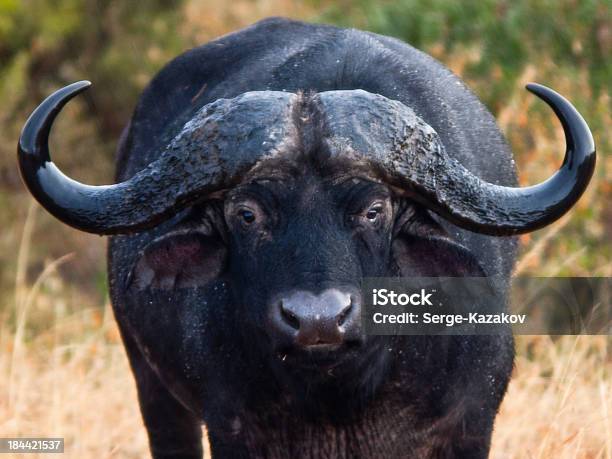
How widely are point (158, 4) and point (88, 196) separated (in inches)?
323

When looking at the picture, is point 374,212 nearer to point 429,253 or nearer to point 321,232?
point 321,232

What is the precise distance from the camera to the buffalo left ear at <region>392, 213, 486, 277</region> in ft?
15.4

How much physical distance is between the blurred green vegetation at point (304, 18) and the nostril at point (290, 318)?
303 cm

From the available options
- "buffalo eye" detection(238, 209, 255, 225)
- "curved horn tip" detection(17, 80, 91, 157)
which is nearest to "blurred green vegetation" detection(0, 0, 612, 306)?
"buffalo eye" detection(238, 209, 255, 225)

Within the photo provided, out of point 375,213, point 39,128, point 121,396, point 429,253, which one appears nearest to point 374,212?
point 375,213

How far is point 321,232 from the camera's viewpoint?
4.31 metres

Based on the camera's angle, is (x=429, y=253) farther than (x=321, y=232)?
Yes

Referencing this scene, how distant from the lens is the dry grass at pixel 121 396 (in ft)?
19.5

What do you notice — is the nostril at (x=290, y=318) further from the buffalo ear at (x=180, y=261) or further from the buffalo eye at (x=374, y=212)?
the buffalo ear at (x=180, y=261)

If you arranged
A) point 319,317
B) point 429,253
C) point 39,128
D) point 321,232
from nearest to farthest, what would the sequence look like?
1. point 319,317
2. point 321,232
3. point 39,128
4. point 429,253

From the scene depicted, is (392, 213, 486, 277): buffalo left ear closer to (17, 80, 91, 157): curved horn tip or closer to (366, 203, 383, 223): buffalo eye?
(366, 203, 383, 223): buffalo eye

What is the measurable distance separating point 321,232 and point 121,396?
3.48m

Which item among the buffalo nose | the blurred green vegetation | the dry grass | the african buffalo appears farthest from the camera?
the blurred green vegetation

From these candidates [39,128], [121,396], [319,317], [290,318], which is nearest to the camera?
[319,317]
